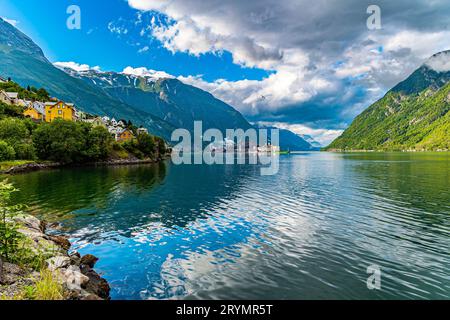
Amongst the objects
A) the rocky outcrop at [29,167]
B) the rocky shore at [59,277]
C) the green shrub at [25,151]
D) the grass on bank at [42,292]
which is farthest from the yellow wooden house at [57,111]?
the grass on bank at [42,292]

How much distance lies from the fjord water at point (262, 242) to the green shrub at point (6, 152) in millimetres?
55803

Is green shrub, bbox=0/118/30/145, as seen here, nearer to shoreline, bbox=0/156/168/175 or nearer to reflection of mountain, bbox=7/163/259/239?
shoreline, bbox=0/156/168/175

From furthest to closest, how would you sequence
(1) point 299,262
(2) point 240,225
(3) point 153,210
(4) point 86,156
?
1. (4) point 86,156
2. (3) point 153,210
3. (2) point 240,225
4. (1) point 299,262

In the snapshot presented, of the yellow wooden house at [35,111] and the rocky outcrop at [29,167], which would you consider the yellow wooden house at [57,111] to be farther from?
the rocky outcrop at [29,167]

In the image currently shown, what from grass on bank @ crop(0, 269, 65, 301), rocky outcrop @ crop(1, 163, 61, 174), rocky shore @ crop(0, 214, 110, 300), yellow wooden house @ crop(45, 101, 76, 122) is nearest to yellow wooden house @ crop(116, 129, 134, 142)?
yellow wooden house @ crop(45, 101, 76, 122)

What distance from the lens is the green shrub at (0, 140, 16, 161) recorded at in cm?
9112

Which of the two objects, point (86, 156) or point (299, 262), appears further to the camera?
point (86, 156)

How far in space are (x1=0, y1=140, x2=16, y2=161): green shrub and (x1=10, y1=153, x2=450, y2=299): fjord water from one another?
183 feet

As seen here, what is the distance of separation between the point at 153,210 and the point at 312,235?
916 inches

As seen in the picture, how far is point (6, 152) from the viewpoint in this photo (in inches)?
3639

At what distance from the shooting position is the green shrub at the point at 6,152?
299 feet
